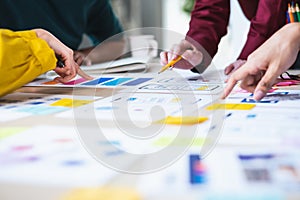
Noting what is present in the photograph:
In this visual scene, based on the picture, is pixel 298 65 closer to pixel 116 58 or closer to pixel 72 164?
pixel 116 58

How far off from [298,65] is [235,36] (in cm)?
76

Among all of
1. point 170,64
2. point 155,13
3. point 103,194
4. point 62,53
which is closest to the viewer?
point 103,194

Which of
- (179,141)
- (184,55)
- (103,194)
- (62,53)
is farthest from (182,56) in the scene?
(103,194)

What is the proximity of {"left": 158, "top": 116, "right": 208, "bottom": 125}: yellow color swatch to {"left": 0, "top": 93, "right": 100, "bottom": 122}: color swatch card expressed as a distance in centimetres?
15

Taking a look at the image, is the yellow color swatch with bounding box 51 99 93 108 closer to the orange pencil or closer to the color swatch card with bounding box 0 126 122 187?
the color swatch card with bounding box 0 126 122 187

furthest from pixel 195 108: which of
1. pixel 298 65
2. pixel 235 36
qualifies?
pixel 235 36

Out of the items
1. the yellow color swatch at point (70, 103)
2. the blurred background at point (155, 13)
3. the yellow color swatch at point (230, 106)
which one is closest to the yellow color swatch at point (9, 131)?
the yellow color swatch at point (70, 103)

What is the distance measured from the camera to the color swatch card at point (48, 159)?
33 cm

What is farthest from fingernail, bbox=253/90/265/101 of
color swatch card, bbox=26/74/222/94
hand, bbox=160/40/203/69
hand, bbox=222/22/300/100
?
hand, bbox=160/40/203/69

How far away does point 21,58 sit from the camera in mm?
658

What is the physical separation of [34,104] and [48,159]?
255mm

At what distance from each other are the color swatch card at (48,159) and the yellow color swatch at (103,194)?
0.01 meters

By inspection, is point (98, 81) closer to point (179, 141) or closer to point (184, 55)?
point (184, 55)

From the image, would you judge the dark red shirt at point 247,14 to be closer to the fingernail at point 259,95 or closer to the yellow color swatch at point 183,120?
the fingernail at point 259,95
